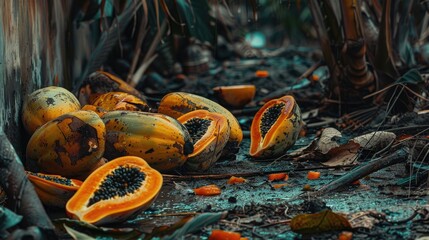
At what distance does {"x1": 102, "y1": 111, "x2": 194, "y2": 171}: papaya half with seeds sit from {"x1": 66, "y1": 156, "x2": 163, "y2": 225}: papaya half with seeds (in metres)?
0.38

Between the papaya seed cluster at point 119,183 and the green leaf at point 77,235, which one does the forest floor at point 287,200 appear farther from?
the green leaf at point 77,235

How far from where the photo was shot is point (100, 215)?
3025 millimetres

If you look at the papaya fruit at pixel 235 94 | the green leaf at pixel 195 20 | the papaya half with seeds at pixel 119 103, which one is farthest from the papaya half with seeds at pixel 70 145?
the green leaf at pixel 195 20

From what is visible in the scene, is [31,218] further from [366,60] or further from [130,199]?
[366,60]

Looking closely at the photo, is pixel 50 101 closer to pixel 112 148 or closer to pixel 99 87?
pixel 112 148

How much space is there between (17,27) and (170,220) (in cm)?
140

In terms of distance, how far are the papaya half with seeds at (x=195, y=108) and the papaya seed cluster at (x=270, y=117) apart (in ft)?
0.41

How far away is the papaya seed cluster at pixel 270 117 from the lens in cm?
436

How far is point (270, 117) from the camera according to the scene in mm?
4414

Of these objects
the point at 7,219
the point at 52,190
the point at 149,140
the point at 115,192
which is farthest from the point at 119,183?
the point at 7,219

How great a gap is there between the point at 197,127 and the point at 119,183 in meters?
0.93

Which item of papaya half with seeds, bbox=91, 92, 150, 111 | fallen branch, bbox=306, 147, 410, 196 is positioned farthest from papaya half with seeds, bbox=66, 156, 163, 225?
papaya half with seeds, bbox=91, 92, 150, 111

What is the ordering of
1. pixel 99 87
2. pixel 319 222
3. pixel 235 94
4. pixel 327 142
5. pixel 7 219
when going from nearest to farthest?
pixel 7 219 → pixel 319 222 → pixel 327 142 → pixel 99 87 → pixel 235 94

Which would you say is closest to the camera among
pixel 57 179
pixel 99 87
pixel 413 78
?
pixel 57 179
